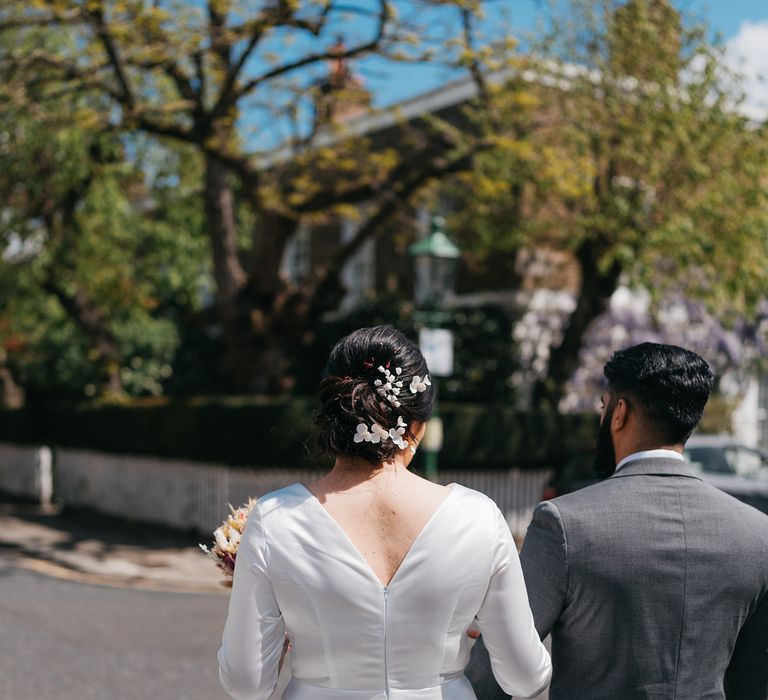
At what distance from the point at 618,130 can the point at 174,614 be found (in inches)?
347

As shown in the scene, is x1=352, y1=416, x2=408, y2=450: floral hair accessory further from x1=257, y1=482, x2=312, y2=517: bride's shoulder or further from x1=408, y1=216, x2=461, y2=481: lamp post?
x1=408, y1=216, x2=461, y2=481: lamp post

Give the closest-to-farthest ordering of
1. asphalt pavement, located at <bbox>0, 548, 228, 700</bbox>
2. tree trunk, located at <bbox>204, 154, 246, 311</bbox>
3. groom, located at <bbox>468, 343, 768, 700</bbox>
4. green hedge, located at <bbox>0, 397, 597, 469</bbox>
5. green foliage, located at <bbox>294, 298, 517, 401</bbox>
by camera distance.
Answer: groom, located at <bbox>468, 343, 768, 700</bbox>, asphalt pavement, located at <bbox>0, 548, 228, 700</bbox>, green hedge, located at <bbox>0, 397, 597, 469</bbox>, tree trunk, located at <bbox>204, 154, 246, 311</bbox>, green foliage, located at <bbox>294, 298, 517, 401</bbox>

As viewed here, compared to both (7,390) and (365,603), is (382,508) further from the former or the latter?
(7,390)

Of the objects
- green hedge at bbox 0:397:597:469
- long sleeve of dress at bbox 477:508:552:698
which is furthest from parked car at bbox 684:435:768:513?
long sleeve of dress at bbox 477:508:552:698

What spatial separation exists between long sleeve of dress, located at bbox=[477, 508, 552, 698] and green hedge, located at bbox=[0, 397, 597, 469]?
1049 centimetres

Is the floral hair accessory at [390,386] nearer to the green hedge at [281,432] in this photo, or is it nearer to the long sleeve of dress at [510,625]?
the long sleeve of dress at [510,625]

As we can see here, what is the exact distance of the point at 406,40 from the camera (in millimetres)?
12219

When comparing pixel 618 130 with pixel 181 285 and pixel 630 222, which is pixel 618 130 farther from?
pixel 181 285

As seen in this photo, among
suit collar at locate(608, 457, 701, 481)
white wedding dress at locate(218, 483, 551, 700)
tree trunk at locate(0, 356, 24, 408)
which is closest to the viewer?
white wedding dress at locate(218, 483, 551, 700)

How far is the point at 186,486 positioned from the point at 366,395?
1321 centimetres

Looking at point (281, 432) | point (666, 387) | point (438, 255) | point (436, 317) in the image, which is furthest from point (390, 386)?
point (281, 432)

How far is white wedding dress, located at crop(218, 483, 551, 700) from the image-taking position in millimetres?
2193

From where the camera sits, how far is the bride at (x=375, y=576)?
86.5 inches

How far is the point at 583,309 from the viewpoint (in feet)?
48.9
